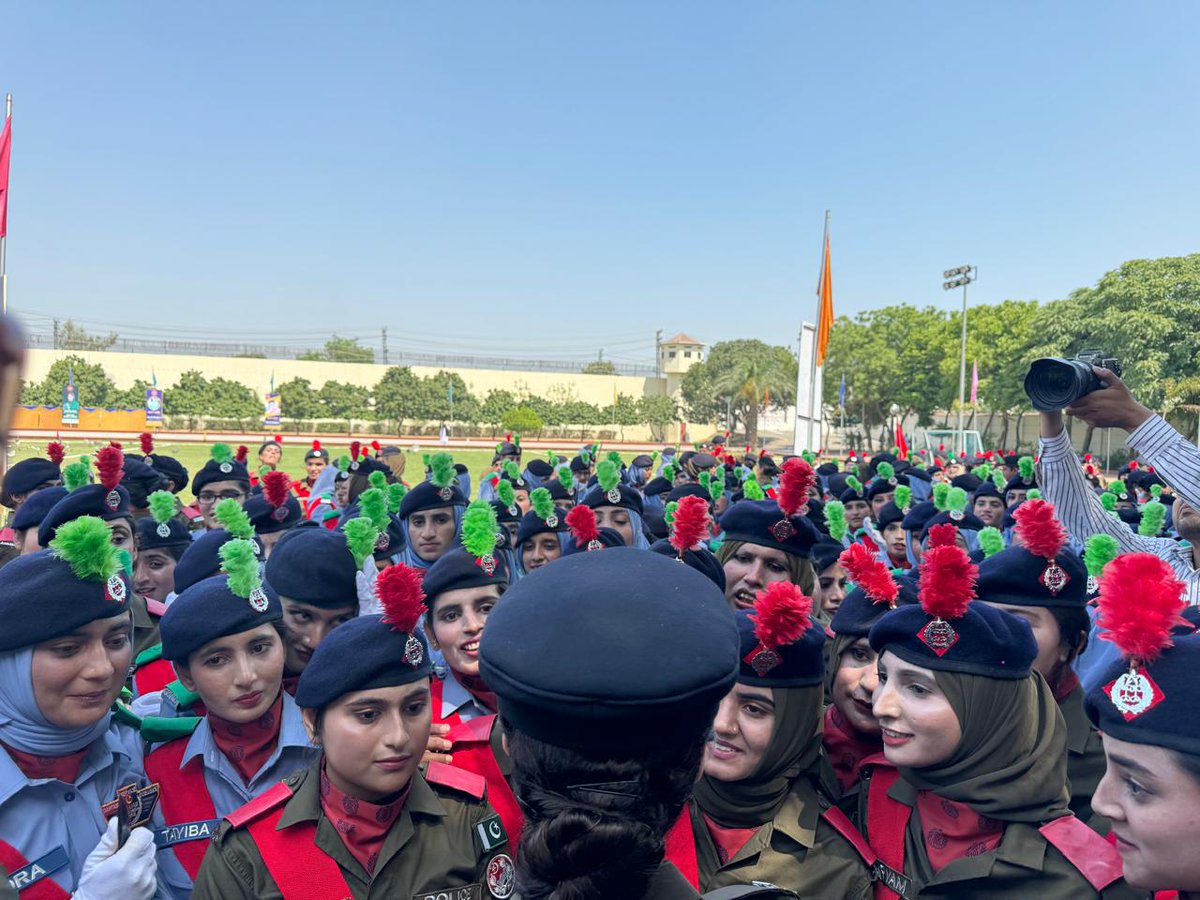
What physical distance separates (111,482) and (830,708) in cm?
512

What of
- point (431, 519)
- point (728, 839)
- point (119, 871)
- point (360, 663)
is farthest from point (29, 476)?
point (728, 839)

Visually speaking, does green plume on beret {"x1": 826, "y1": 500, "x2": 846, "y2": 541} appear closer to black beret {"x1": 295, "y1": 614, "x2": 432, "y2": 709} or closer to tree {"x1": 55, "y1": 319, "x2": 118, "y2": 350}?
black beret {"x1": 295, "y1": 614, "x2": 432, "y2": 709}

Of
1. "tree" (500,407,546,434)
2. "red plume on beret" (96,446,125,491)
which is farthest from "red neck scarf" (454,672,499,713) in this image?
"tree" (500,407,546,434)

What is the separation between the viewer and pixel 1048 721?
245 cm

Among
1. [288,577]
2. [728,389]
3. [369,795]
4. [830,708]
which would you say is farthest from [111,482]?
[728,389]

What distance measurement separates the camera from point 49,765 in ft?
8.70

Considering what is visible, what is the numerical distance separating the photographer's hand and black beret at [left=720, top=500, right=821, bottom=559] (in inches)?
57.0

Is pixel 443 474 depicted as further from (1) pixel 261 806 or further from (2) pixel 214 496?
(1) pixel 261 806

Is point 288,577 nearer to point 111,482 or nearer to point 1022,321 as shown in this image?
point 111,482

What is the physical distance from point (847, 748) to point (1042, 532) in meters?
1.17

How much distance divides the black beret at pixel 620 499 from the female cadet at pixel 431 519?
3.96 ft

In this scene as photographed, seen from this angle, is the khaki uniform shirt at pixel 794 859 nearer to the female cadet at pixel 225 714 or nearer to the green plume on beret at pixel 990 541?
the female cadet at pixel 225 714

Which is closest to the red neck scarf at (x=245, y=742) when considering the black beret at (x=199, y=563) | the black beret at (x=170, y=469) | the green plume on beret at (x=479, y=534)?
the green plume on beret at (x=479, y=534)

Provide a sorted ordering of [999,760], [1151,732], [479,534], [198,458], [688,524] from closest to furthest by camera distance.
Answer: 1. [1151,732]
2. [999,760]
3. [479,534]
4. [688,524]
5. [198,458]
